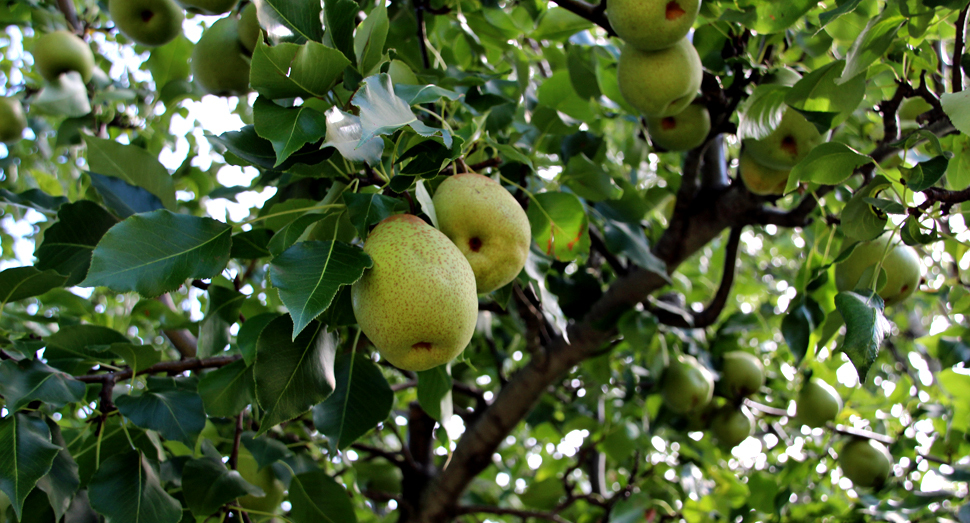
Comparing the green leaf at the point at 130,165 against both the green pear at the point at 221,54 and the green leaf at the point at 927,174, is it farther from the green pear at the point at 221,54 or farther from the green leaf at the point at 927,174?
the green leaf at the point at 927,174

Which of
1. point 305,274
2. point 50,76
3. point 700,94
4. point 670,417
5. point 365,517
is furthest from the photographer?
point 365,517

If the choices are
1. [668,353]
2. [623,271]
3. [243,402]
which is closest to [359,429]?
[243,402]

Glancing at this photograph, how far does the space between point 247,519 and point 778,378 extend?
3.01 meters

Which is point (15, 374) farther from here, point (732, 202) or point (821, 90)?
point (732, 202)

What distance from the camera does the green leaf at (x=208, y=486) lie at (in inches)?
59.5

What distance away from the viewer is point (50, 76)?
275 cm

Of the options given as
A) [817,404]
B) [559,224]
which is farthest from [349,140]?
[817,404]

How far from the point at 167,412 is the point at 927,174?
1.79 meters

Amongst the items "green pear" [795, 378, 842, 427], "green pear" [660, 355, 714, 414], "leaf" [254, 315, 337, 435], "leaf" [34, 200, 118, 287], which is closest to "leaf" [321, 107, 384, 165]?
"leaf" [254, 315, 337, 435]

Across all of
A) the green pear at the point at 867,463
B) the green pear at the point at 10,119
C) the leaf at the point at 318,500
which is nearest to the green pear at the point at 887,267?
the green pear at the point at 867,463

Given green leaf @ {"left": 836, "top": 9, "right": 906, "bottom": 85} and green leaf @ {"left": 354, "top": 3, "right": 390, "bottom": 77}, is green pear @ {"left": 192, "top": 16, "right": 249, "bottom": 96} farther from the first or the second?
green leaf @ {"left": 836, "top": 9, "right": 906, "bottom": 85}

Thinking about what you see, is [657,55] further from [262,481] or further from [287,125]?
[262,481]

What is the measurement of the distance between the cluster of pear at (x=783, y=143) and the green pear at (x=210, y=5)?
157cm

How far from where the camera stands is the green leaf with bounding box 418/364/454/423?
5.41 ft
